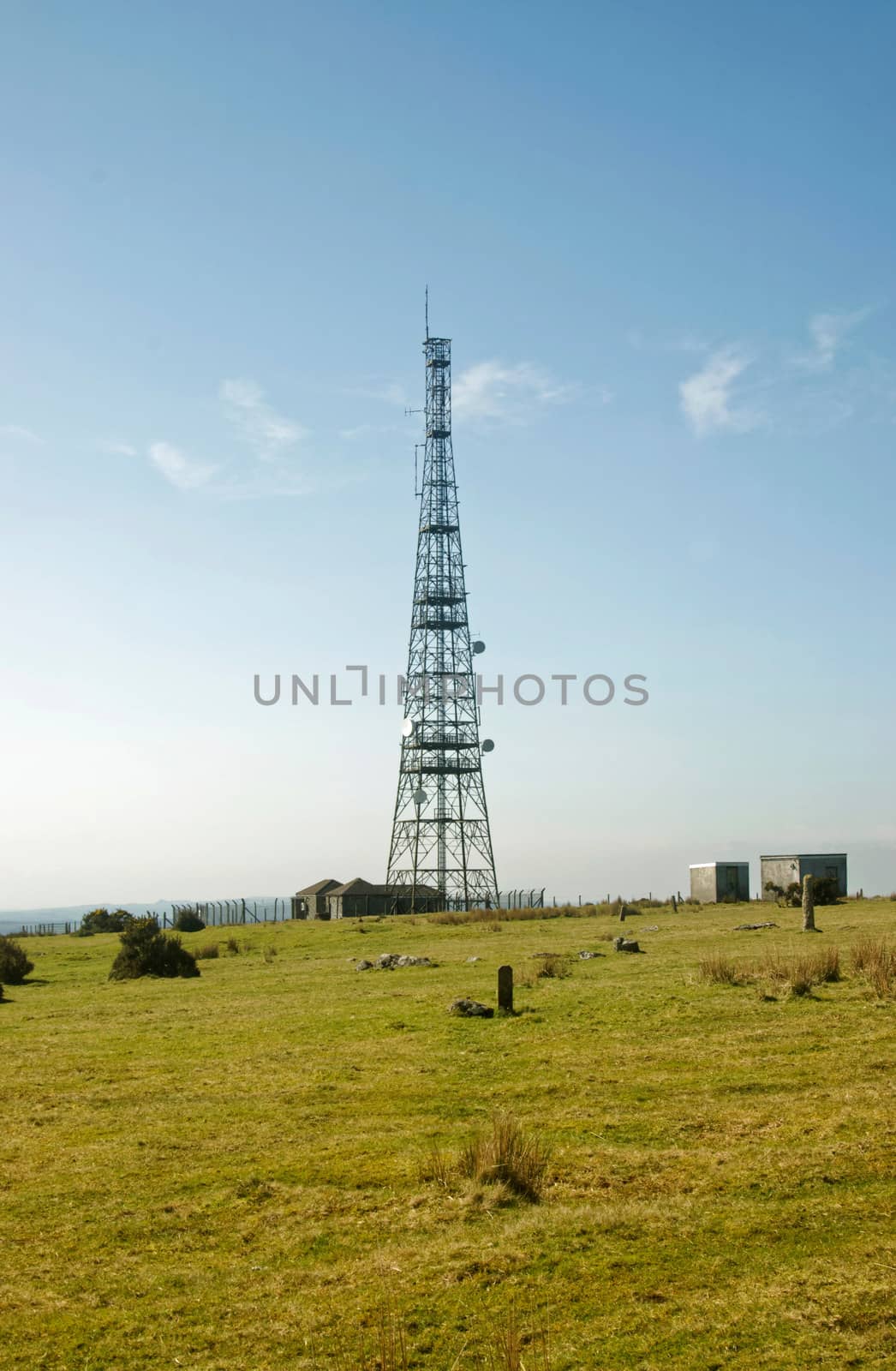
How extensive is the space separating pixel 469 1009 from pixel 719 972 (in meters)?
5.20

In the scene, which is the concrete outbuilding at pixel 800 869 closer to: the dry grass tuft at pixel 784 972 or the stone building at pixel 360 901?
the stone building at pixel 360 901

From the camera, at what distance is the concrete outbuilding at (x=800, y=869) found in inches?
2501

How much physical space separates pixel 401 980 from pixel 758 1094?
15531 millimetres

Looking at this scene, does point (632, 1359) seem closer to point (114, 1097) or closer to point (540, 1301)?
point (540, 1301)

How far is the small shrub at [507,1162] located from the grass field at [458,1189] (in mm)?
189

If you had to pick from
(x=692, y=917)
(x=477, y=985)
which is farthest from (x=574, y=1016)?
(x=692, y=917)

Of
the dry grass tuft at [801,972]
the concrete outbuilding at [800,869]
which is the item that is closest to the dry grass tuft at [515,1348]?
the dry grass tuft at [801,972]

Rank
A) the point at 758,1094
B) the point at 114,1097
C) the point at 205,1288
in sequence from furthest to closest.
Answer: the point at 114,1097 < the point at 758,1094 < the point at 205,1288

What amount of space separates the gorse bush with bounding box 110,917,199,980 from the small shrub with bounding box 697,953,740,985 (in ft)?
63.5

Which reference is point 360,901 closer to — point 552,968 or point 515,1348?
point 552,968

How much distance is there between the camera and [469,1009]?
2147cm

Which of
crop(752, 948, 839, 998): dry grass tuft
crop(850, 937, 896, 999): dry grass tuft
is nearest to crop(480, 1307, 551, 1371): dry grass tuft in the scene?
crop(850, 937, 896, 999): dry grass tuft

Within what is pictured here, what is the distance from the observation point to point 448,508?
75.9m

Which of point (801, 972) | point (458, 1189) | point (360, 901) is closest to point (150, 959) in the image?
point (801, 972)
